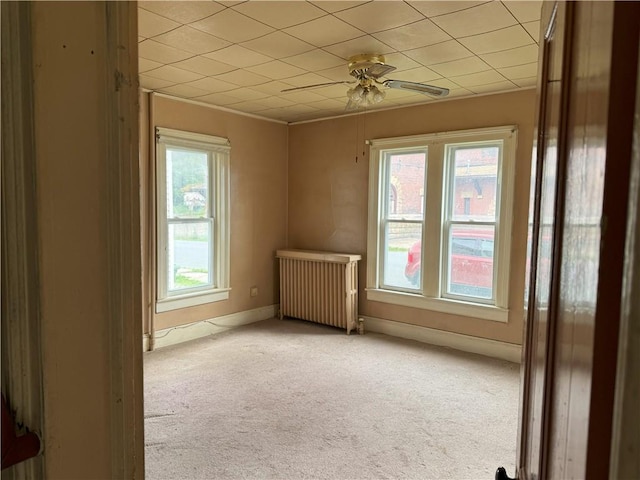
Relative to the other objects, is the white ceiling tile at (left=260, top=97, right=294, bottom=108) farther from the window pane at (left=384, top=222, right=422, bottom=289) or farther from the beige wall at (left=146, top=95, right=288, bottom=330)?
the window pane at (left=384, top=222, right=422, bottom=289)

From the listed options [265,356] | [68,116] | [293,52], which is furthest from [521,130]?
[68,116]

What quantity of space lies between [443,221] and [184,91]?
114 inches

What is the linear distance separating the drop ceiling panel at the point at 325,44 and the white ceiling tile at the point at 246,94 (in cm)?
1

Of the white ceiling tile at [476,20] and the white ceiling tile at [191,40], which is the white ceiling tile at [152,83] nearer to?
the white ceiling tile at [191,40]

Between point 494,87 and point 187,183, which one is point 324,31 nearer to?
point 494,87

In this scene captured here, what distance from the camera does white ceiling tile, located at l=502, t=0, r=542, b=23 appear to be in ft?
7.44

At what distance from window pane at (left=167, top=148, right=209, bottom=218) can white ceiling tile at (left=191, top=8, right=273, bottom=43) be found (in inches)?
76.5

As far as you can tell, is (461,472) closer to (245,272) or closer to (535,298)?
(535,298)

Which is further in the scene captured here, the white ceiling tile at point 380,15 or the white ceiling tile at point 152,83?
the white ceiling tile at point 152,83

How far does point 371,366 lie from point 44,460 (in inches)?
139

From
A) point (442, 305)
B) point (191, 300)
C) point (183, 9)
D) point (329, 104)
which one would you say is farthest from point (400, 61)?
point (191, 300)

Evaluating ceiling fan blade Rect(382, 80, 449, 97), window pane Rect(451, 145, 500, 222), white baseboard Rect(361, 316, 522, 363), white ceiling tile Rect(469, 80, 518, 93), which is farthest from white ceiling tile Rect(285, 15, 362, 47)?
white baseboard Rect(361, 316, 522, 363)

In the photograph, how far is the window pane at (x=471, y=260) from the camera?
4.21 metres

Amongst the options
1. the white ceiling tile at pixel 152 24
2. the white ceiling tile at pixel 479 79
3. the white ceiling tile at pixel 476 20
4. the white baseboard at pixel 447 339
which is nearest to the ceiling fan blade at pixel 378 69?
the white ceiling tile at pixel 476 20
